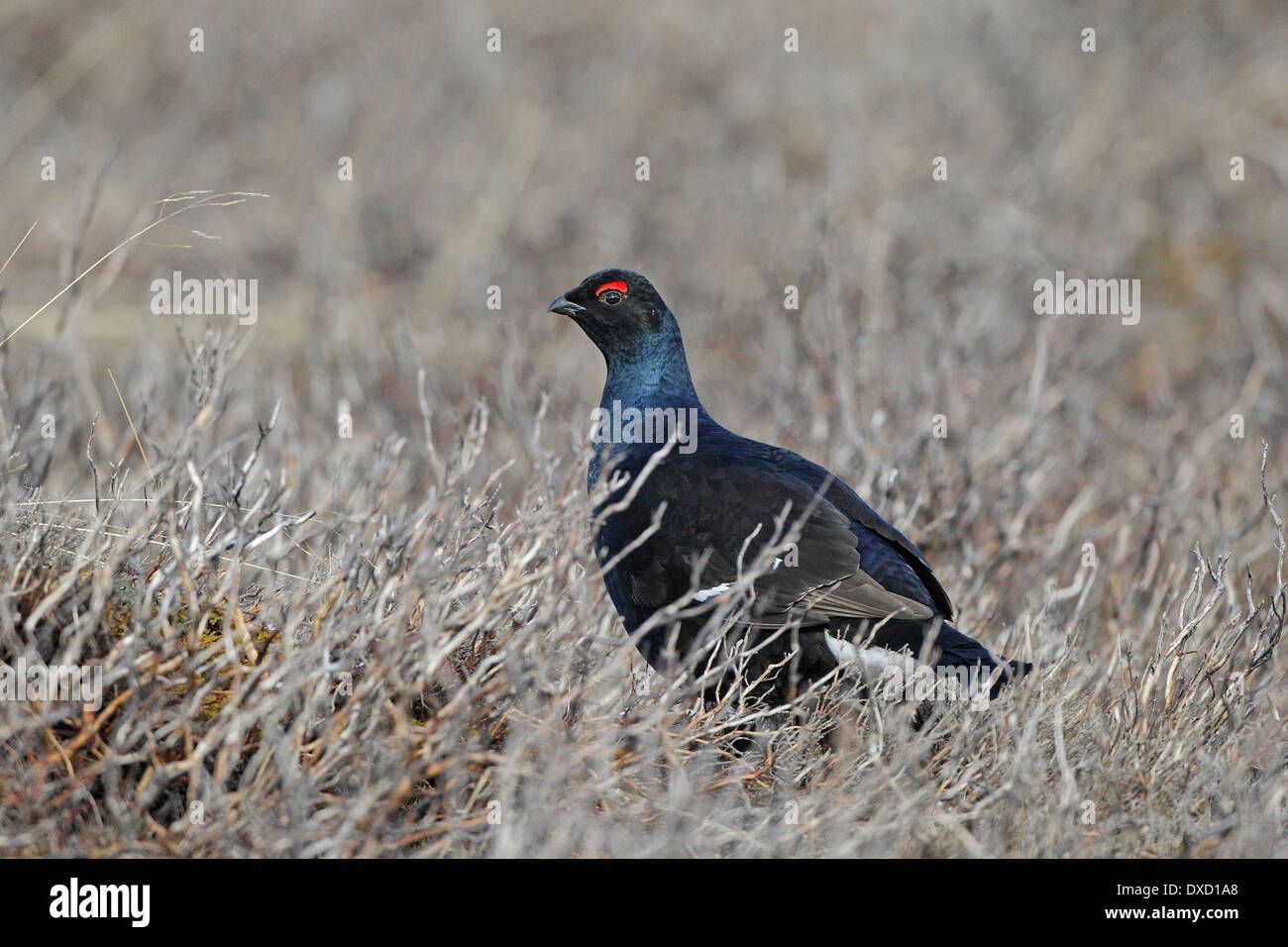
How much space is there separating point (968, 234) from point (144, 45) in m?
7.96

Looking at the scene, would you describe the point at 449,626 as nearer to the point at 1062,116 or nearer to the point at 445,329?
the point at 445,329

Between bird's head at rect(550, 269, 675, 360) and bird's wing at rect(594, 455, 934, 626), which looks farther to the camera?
bird's head at rect(550, 269, 675, 360)

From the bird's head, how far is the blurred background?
75cm

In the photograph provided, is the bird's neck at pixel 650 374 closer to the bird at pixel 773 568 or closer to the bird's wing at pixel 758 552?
the bird at pixel 773 568

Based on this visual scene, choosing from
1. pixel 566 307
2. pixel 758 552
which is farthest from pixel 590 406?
pixel 758 552

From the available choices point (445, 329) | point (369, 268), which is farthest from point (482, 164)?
point (445, 329)

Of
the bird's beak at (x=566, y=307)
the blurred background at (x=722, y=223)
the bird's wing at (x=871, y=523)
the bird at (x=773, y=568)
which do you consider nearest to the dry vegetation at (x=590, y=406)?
the blurred background at (x=722, y=223)

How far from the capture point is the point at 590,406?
7297 millimetres

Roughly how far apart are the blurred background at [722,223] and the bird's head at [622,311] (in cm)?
75

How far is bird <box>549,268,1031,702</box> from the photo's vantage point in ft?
12.2

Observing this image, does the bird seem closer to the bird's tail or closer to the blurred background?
the bird's tail

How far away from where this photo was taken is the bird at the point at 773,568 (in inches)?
147

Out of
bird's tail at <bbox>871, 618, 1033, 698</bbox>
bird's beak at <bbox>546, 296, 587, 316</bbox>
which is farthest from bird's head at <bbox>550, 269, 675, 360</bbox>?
bird's tail at <bbox>871, 618, 1033, 698</bbox>

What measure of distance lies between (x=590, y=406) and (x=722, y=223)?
3.46 meters
